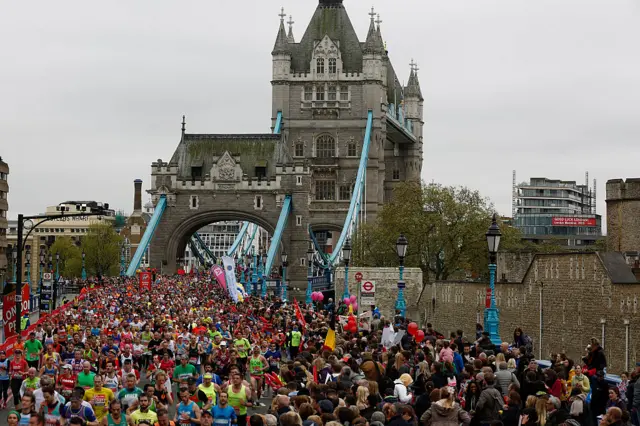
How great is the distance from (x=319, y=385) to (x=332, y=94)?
329ft

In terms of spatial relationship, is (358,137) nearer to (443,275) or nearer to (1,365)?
(443,275)

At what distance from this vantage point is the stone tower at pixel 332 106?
4537 inches

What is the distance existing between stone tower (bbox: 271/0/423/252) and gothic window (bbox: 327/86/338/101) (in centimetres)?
8

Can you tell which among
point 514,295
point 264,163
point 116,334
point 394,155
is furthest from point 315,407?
point 394,155

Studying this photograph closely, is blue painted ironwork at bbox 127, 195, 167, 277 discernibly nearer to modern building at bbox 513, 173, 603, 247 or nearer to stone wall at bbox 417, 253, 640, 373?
stone wall at bbox 417, 253, 640, 373

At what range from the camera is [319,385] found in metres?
18.4

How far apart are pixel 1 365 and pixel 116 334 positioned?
23.4 feet

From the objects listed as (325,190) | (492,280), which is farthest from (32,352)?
(325,190)

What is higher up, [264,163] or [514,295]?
[264,163]

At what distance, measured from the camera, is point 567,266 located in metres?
35.8

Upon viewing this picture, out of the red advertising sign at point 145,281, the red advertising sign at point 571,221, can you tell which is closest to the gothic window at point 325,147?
the red advertising sign at point 145,281

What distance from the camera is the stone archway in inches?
4085

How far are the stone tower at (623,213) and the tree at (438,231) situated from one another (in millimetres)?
32634

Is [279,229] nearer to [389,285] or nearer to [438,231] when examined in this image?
[438,231]
